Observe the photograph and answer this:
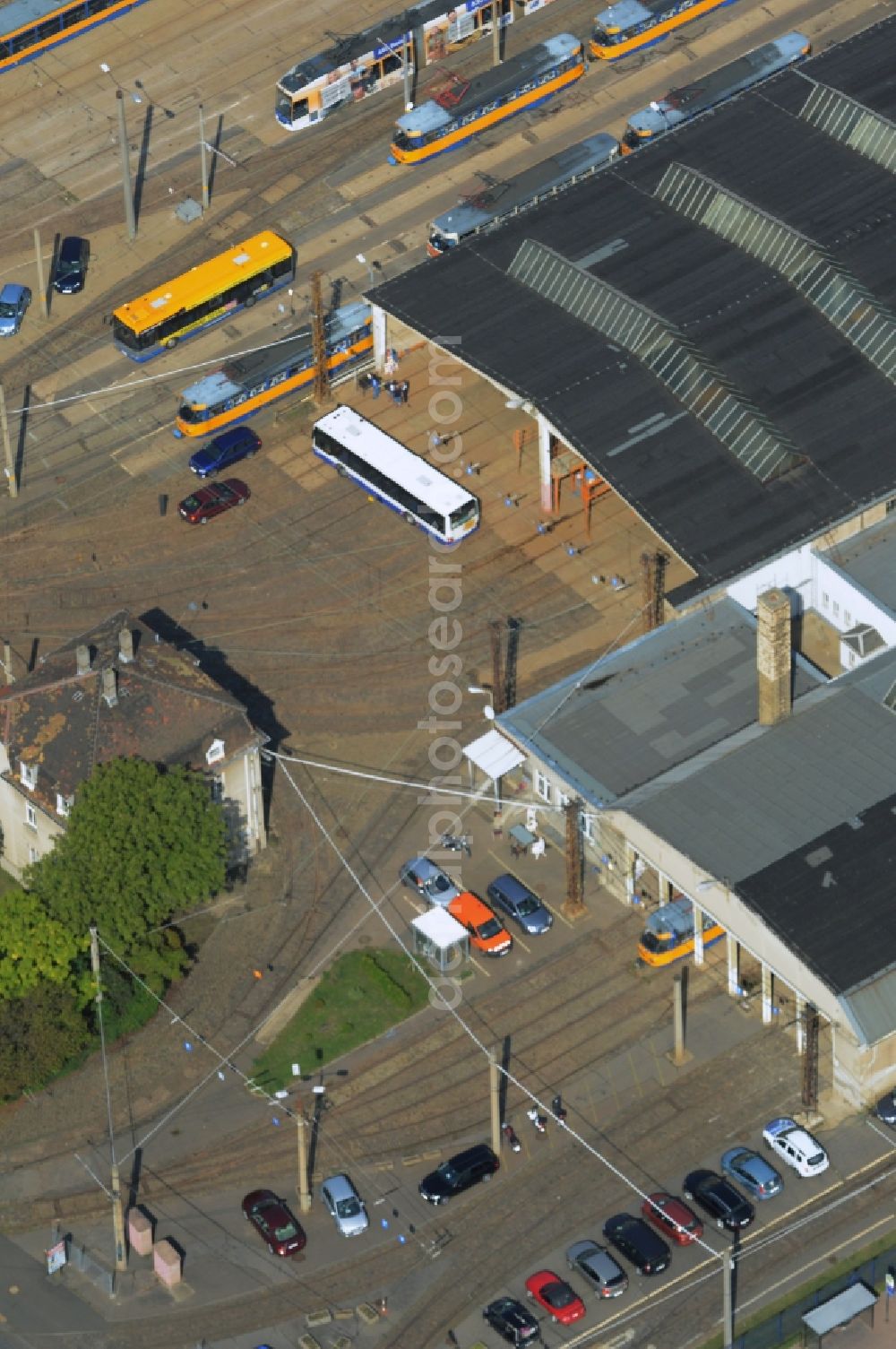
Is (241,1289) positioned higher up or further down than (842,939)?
further down

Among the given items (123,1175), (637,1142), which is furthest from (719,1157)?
(123,1175)

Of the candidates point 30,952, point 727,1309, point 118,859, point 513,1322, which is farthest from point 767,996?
point 30,952

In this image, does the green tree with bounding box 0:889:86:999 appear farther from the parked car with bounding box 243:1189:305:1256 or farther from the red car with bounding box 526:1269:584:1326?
the red car with bounding box 526:1269:584:1326

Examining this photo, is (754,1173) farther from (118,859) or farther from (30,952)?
(30,952)

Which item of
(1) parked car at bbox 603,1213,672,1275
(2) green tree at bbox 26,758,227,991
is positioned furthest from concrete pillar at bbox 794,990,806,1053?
(2) green tree at bbox 26,758,227,991

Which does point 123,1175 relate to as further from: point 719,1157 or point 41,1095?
point 719,1157

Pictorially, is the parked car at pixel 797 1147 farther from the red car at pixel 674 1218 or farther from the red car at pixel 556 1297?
the red car at pixel 556 1297
